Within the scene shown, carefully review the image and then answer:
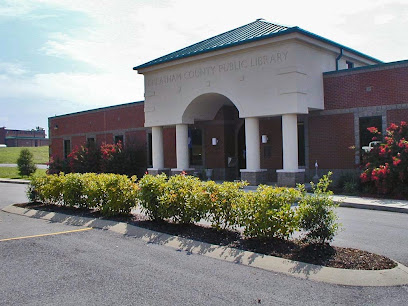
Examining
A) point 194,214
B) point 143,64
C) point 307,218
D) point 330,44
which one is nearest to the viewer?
point 307,218

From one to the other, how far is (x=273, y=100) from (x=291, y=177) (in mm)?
3332

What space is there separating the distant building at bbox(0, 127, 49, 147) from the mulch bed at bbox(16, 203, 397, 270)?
10226cm

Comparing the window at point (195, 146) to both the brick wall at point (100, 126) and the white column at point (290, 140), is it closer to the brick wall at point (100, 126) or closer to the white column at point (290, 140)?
the brick wall at point (100, 126)

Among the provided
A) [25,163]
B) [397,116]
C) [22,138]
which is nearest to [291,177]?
[397,116]

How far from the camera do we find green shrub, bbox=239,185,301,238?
7262 mm

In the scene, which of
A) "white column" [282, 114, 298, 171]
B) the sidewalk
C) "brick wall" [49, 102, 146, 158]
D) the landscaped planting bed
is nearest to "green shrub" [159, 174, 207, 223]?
the landscaped planting bed

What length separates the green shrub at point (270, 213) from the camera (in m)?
7.26

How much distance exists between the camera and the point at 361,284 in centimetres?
563

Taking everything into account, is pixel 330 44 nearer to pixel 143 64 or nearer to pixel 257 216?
pixel 143 64

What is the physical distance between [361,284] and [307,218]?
5.20ft

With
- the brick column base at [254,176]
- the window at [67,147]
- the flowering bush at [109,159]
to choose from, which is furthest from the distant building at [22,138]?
the brick column base at [254,176]

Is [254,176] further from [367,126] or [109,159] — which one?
[109,159]

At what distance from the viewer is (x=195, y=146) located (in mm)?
25531

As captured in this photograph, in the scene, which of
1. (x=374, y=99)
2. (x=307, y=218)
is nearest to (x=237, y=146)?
(x=374, y=99)
